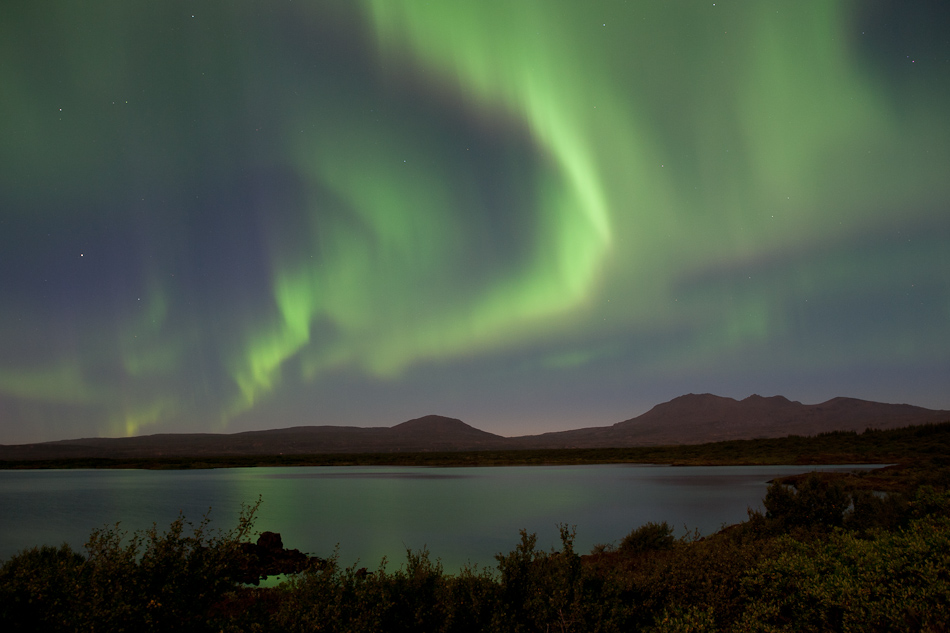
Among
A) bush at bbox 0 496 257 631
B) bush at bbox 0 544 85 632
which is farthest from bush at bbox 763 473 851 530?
bush at bbox 0 544 85 632

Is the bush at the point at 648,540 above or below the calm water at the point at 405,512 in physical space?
above

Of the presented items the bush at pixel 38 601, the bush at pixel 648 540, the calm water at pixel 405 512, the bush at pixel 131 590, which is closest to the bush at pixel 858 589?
the bush at pixel 131 590

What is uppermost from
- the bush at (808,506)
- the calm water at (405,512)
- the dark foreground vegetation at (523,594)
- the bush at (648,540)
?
the dark foreground vegetation at (523,594)

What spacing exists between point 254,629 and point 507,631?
4.06 metres

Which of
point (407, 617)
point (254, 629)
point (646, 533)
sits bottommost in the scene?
point (646, 533)

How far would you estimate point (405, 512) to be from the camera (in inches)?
1494

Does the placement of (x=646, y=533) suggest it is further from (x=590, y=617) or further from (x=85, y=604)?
(x=85, y=604)

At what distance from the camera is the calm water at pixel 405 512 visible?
26.0 m

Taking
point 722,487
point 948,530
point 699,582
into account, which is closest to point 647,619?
point 699,582

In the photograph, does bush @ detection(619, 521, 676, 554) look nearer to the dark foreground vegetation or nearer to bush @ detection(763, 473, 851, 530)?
bush @ detection(763, 473, 851, 530)

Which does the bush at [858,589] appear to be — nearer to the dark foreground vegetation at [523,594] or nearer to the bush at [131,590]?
the dark foreground vegetation at [523,594]

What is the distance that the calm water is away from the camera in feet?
85.4

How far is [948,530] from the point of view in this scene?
990cm

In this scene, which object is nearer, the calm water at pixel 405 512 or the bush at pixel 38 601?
the bush at pixel 38 601
